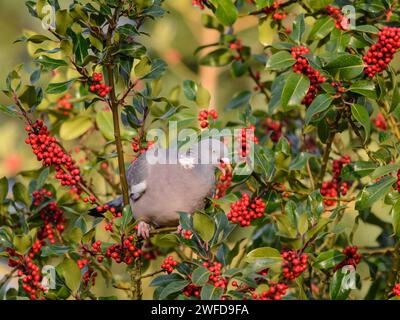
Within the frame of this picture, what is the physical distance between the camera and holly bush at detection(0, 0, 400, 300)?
2695mm

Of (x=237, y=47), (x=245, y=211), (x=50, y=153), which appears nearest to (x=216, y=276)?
(x=245, y=211)

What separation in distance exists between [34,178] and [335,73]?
1.69 meters

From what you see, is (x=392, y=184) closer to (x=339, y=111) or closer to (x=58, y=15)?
(x=339, y=111)

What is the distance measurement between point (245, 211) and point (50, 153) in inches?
32.3

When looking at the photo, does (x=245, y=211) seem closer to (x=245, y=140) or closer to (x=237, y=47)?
(x=245, y=140)

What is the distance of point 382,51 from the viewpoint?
2.82 metres

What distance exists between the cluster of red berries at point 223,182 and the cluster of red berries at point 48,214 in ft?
2.50

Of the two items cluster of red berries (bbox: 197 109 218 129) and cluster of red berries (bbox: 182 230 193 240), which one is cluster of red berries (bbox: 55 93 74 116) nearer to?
cluster of red berries (bbox: 197 109 218 129)

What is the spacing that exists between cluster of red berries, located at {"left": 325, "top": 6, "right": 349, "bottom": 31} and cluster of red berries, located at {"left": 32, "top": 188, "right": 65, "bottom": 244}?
1.55m

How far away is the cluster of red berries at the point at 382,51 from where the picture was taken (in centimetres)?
277

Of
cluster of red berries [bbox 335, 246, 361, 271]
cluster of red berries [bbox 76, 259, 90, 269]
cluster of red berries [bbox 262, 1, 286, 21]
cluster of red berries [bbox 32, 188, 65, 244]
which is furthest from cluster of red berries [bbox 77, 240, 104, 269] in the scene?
cluster of red berries [bbox 262, 1, 286, 21]

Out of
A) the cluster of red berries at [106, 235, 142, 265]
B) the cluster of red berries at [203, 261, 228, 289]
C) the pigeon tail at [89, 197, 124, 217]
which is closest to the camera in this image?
the cluster of red berries at [203, 261, 228, 289]
